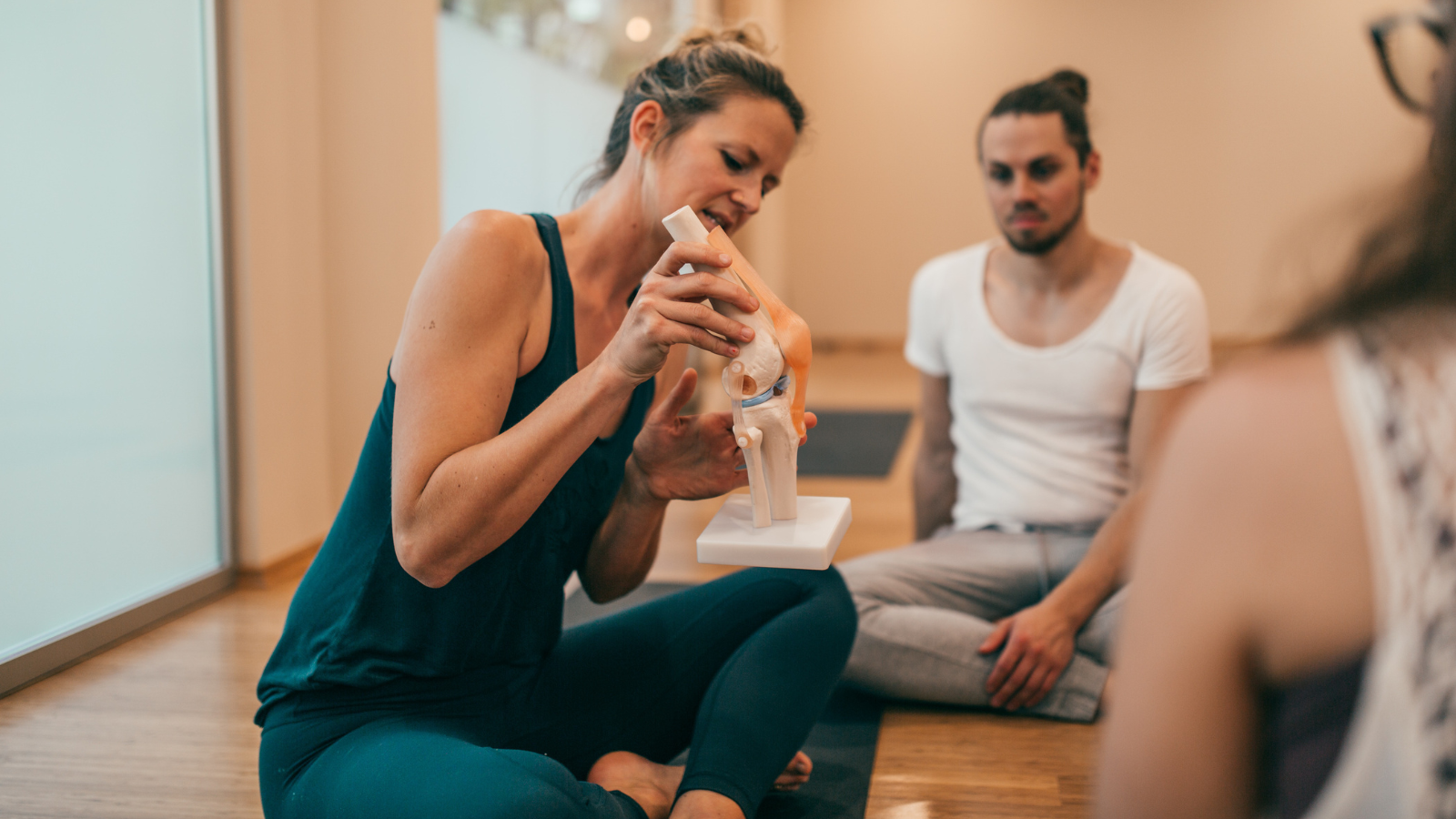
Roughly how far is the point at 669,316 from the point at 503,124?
3.03m

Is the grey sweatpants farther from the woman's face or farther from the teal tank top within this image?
the woman's face

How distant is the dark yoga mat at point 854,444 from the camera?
4301mm

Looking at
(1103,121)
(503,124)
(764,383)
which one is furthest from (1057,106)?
(1103,121)

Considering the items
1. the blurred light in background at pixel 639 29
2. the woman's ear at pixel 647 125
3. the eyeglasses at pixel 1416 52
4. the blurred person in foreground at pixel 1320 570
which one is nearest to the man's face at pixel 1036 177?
the woman's ear at pixel 647 125

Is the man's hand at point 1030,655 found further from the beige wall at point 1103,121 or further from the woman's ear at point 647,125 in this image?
the beige wall at point 1103,121

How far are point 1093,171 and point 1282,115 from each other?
6.91 m

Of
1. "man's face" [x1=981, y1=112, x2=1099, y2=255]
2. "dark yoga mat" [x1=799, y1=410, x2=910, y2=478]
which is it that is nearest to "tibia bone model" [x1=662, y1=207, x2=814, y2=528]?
"man's face" [x1=981, y1=112, x2=1099, y2=255]

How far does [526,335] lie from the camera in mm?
1300

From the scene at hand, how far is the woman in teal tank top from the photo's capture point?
45.5 inches

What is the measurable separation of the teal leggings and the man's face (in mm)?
963

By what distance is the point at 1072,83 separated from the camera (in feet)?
7.46

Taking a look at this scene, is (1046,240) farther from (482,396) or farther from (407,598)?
(407,598)

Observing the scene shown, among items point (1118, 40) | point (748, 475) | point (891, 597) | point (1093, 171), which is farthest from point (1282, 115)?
point (748, 475)

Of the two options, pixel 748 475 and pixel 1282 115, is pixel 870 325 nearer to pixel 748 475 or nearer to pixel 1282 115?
pixel 1282 115
